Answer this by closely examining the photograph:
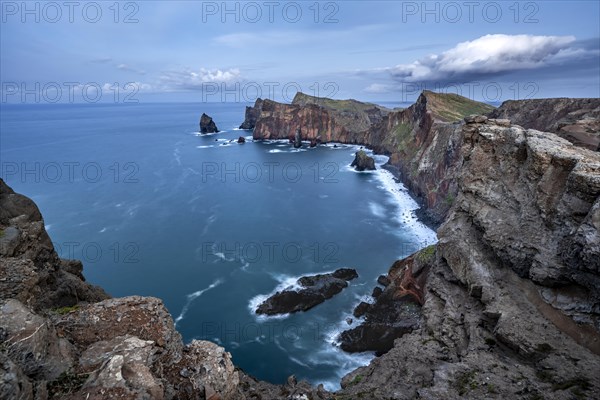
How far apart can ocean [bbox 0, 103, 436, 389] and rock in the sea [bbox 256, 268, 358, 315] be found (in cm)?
118

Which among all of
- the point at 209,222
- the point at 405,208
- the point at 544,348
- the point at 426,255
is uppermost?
the point at 544,348

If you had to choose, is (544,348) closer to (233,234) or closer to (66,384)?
(66,384)

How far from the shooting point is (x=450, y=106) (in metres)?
131

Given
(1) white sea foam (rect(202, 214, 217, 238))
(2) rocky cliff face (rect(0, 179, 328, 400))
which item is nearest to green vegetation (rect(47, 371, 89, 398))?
(2) rocky cliff face (rect(0, 179, 328, 400))

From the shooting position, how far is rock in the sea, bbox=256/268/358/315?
50719mm

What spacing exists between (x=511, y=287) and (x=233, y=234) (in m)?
57.5

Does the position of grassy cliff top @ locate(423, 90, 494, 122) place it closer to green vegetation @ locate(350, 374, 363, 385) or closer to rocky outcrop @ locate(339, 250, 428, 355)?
rocky outcrop @ locate(339, 250, 428, 355)

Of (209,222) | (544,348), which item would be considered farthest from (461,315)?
(209,222)

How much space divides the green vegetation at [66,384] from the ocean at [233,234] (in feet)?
104

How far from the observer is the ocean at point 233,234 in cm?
4734

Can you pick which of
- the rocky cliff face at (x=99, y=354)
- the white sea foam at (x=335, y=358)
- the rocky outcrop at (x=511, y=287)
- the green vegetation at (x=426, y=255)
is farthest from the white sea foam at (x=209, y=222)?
the rocky cliff face at (x=99, y=354)

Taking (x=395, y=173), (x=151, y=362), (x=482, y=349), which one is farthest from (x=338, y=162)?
(x=151, y=362)

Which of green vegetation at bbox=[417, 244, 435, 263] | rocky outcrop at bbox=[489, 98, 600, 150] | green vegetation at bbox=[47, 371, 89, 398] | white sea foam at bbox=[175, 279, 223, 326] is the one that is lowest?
white sea foam at bbox=[175, 279, 223, 326]

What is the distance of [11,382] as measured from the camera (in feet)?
32.6
